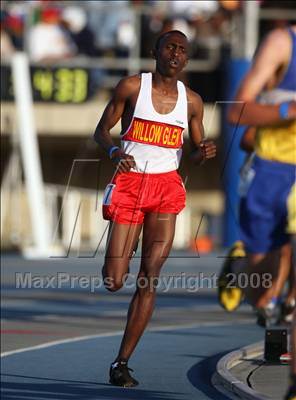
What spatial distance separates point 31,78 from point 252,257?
2248 cm

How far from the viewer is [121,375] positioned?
8477 mm

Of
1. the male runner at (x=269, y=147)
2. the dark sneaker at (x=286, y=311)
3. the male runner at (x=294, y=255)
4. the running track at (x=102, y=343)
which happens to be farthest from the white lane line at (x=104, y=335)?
the male runner at (x=294, y=255)

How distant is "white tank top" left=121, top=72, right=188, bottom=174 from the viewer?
27.1 feet

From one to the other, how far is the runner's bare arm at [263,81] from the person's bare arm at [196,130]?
52.2 inches

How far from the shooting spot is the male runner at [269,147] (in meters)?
6.91

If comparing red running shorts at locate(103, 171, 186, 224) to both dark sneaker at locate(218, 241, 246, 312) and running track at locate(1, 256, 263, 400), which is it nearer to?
running track at locate(1, 256, 263, 400)

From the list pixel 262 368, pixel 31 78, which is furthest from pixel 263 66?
pixel 31 78

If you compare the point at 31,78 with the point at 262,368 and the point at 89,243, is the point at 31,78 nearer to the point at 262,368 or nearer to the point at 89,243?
the point at 89,243

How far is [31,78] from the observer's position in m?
29.8

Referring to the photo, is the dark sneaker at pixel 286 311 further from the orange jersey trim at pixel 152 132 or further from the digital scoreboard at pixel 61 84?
the digital scoreboard at pixel 61 84

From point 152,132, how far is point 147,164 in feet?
0.66

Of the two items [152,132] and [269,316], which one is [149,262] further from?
[269,316]

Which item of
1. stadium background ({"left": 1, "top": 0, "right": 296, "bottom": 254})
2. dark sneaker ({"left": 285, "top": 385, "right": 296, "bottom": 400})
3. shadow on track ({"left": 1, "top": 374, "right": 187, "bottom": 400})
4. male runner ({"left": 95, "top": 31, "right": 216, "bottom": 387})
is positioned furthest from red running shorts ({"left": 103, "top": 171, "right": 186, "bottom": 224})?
stadium background ({"left": 1, "top": 0, "right": 296, "bottom": 254})

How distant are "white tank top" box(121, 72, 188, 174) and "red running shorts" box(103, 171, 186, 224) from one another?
61 millimetres
